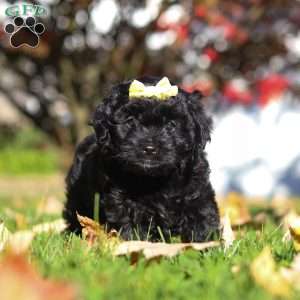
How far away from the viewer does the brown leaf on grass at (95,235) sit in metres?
3.05

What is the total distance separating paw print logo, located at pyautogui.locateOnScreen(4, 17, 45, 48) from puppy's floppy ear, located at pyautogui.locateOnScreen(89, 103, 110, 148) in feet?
10.6

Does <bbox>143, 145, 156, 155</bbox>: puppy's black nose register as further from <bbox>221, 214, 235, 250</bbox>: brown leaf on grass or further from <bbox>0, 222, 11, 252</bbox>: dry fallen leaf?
<bbox>0, 222, 11, 252</bbox>: dry fallen leaf

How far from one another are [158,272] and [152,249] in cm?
45

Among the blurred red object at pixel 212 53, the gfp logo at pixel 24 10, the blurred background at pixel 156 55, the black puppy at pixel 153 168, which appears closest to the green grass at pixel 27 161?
the blurred background at pixel 156 55

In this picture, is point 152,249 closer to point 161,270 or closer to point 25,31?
point 161,270

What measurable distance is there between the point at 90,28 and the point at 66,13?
985 mm

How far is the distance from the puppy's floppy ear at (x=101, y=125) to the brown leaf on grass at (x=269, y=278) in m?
1.74

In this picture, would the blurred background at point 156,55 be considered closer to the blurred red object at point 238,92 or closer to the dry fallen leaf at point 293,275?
the blurred red object at point 238,92

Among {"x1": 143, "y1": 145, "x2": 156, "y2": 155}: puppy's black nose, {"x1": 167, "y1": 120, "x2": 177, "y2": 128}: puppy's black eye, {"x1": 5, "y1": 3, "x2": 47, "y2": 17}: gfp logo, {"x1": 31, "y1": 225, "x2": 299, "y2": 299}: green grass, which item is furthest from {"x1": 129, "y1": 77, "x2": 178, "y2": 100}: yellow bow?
{"x1": 5, "y1": 3, "x2": 47, "y2": 17}: gfp logo

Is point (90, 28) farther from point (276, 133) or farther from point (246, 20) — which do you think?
point (276, 133)

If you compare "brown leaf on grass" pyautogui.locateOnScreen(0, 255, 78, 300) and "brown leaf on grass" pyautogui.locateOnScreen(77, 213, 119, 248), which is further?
"brown leaf on grass" pyautogui.locateOnScreen(77, 213, 119, 248)

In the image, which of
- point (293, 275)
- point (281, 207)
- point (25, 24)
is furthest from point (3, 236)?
point (281, 207)

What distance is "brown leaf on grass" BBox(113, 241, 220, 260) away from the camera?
278cm

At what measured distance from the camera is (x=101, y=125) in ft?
13.0
